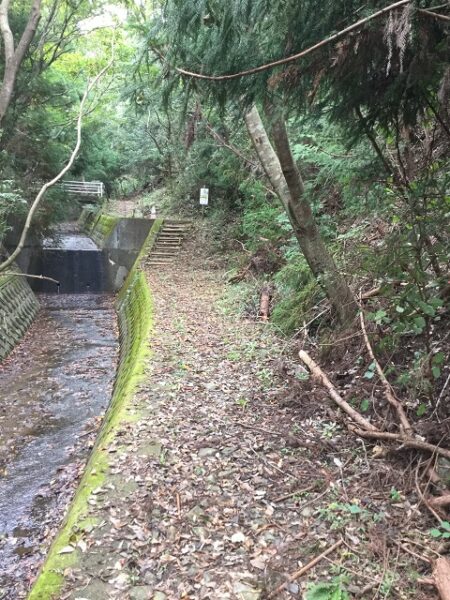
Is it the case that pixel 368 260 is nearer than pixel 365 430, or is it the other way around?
pixel 365 430

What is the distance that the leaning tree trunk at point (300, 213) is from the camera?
5.93m

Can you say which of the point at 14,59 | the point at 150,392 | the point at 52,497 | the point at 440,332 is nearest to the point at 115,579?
the point at 52,497

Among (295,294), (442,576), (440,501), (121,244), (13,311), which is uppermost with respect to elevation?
(121,244)

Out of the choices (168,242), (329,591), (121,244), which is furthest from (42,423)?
(121,244)

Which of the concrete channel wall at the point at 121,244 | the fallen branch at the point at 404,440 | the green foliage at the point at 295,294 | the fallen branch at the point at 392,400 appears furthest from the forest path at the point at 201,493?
the concrete channel wall at the point at 121,244

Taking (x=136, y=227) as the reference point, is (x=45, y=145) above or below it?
above

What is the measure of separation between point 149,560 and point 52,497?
8.64 feet

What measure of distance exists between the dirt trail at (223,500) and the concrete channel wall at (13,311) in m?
6.67

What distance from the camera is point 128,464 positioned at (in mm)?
4516

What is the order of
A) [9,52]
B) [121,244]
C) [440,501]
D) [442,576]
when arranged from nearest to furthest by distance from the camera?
[442,576], [440,501], [9,52], [121,244]

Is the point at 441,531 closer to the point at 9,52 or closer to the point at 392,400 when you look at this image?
the point at 392,400

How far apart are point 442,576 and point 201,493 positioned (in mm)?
1964

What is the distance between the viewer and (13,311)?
43.4 feet

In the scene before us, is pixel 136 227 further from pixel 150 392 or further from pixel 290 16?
pixel 290 16
